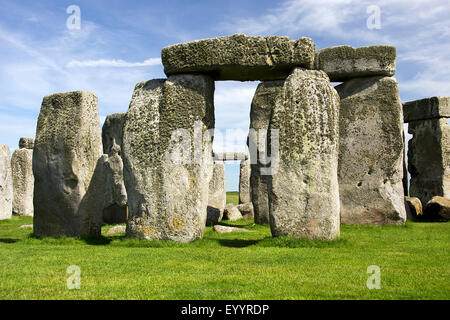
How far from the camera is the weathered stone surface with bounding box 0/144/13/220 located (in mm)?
15625

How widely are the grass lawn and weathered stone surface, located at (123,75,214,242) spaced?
1.21 feet

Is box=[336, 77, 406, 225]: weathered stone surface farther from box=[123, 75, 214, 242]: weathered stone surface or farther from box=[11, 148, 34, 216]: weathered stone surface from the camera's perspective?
box=[11, 148, 34, 216]: weathered stone surface

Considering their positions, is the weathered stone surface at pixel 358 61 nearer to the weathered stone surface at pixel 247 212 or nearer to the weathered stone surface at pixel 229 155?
the weathered stone surface at pixel 247 212

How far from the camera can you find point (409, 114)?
15.9 metres

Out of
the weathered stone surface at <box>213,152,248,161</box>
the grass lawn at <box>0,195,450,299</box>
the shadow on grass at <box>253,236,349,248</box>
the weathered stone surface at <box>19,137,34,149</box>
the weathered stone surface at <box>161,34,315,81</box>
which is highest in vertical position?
the weathered stone surface at <box>161,34,315,81</box>

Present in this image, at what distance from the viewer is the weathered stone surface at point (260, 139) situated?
41.3 feet

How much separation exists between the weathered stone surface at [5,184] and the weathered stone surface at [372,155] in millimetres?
10613

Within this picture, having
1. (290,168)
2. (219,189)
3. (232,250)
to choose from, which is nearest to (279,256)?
(232,250)

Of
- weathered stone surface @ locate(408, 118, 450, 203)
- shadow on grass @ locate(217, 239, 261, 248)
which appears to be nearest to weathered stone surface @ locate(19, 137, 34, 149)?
shadow on grass @ locate(217, 239, 261, 248)

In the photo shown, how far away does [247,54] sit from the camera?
8.19 meters

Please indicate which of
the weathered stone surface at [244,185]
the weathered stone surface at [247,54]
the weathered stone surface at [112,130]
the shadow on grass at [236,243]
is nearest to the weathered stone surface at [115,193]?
the weathered stone surface at [112,130]

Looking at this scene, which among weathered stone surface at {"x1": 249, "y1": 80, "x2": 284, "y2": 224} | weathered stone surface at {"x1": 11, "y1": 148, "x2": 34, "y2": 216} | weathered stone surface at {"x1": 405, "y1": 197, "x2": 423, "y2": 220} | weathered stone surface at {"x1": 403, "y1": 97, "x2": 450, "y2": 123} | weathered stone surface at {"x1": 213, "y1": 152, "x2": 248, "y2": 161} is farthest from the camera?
weathered stone surface at {"x1": 213, "y1": 152, "x2": 248, "y2": 161}

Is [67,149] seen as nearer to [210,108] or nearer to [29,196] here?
[210,108]

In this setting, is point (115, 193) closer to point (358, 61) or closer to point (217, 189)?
point (217, 189)
